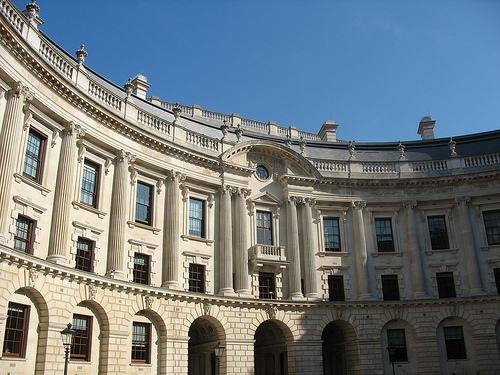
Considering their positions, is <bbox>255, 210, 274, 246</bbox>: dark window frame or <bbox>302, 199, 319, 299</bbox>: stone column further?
<bbox>255, 210, 274, 246</bbox>: dark window frame

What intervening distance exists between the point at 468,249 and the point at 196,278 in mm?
18807

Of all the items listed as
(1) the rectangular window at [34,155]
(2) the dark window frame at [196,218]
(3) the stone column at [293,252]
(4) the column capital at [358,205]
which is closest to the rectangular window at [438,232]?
(4) the column capital at [358,205]

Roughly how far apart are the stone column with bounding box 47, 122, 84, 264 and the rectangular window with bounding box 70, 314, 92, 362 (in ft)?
9.71

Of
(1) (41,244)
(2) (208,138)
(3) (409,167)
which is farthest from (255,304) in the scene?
(3) (409,167)

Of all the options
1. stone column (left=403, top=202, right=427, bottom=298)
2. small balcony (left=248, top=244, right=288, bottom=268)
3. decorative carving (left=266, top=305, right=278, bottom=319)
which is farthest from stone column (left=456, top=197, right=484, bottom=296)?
decorative carving (left=266, top=305, right=278, bottom=319)

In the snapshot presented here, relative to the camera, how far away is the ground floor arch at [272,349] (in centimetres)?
3375

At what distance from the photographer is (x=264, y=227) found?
3616 cm

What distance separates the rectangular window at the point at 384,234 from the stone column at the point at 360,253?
1298 millimetres

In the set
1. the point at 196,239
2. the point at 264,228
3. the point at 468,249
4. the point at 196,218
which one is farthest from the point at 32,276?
the point at 468,249

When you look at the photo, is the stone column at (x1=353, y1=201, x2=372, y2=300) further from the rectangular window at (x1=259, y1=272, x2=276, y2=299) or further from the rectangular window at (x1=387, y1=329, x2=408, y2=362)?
the rectangular window at (x1=259, y1=272, x2=276, y2=299)

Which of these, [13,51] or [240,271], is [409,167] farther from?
[13,51]

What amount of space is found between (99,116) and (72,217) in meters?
5.74

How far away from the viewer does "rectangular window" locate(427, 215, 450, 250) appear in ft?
124

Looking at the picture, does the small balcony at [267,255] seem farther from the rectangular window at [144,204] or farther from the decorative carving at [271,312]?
the rectangular window at [144,204]
